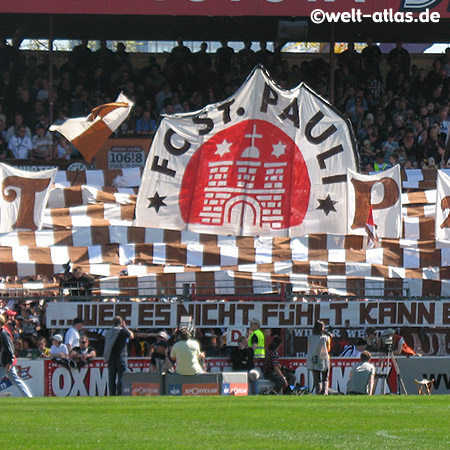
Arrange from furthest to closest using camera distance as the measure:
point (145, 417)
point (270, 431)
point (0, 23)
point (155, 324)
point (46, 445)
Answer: point (0, 23) < point (155, 324) < point (145, 417) < point (270, 431) < point (46, 445)

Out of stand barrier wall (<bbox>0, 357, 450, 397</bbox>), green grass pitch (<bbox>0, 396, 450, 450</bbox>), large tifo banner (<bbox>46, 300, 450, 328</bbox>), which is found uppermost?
large tifo banner (<bbox>46, 300, 450, 328</bbox>)

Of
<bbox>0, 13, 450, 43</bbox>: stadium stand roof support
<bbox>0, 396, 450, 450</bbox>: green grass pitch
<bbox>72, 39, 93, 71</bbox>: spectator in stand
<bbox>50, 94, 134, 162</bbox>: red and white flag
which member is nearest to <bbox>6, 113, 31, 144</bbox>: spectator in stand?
<bbox>72, 39, 93, 71</bbox>: spectator in stand

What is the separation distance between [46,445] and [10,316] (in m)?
8.43

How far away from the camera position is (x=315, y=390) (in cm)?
1561

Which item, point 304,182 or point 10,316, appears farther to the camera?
point 304,182

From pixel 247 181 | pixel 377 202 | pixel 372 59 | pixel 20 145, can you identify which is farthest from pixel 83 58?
pixel 377 202

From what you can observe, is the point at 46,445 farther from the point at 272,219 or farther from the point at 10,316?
the point at 272,219

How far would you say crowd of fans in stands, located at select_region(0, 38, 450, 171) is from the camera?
80.4ft

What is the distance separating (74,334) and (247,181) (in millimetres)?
5119

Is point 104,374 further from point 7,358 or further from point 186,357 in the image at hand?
point 7,358

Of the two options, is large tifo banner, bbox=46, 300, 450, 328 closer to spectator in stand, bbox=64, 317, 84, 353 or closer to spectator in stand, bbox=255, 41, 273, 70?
spectator in stand, bbox=64, 317, 84, 353

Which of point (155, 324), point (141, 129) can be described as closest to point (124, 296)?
point (155, 324)

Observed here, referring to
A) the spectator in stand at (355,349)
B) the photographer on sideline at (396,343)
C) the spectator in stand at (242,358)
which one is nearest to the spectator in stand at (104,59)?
the spectator in stand at (355,349)

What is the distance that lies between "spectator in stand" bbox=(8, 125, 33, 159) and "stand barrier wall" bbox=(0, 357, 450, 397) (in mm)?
8406
